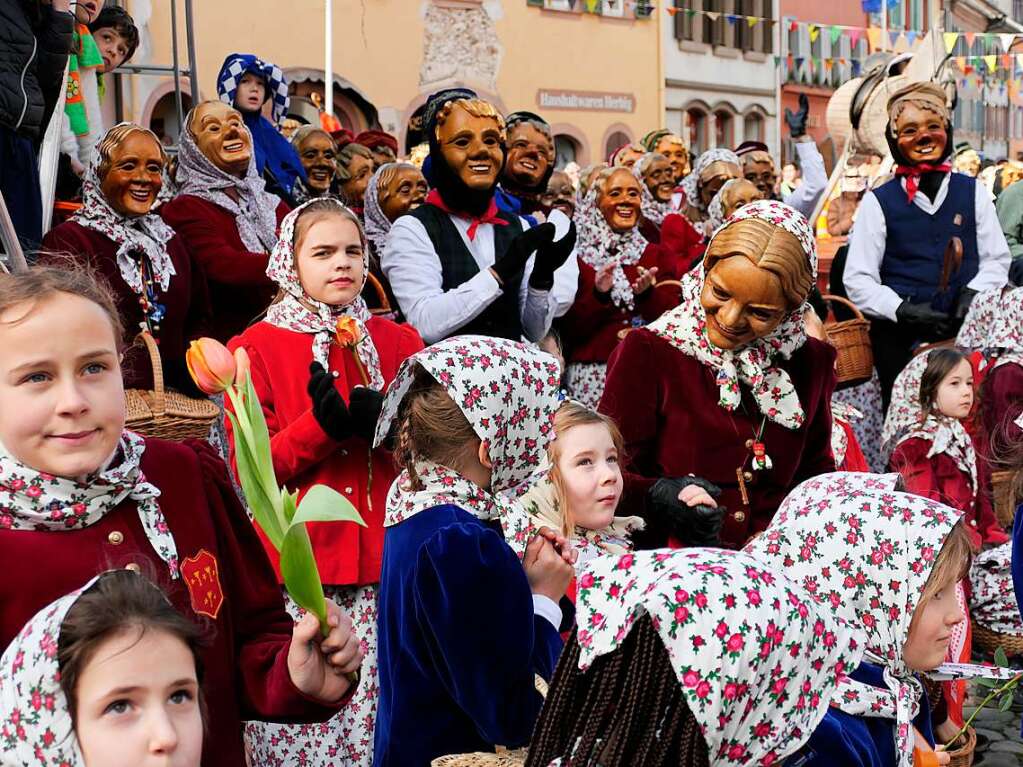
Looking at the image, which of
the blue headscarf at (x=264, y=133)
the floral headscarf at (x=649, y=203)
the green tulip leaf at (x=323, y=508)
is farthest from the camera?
the floral headscarf at (x=649, y=203)

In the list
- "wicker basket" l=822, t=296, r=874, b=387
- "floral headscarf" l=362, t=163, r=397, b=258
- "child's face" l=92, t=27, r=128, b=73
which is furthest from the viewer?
"child's face" l=92, t=27, r=128, b=73

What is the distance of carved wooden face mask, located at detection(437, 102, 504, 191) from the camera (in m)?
6.12

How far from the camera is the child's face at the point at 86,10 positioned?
800cm

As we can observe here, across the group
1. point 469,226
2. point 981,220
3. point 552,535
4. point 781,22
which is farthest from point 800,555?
point 781,22

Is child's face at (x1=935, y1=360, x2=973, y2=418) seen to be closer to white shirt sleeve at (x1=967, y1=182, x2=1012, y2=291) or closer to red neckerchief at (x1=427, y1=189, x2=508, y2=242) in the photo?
white shirt sleeve at (x1=967, y1=182, x2=1012, y2=291)

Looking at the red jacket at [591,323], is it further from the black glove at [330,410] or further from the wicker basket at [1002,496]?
the black glove at [330,410]

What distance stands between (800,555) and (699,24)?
98.1ft

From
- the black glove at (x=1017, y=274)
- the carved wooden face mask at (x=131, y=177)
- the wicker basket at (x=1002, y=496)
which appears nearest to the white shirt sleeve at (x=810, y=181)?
the black glove at (x=1017, y=274)

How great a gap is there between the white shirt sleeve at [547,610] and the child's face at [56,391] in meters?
1.00

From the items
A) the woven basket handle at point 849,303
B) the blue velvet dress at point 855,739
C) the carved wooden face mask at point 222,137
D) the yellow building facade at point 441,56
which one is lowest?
the blue velvet dress at point 855,739

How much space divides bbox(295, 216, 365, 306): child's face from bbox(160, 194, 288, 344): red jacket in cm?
164

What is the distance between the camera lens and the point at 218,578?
2.86 meters

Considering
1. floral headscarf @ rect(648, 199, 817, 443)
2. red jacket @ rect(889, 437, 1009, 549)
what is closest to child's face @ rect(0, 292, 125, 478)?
floral headscarf @ rect(648, 199, 817, 443)

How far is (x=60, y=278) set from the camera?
268cm
